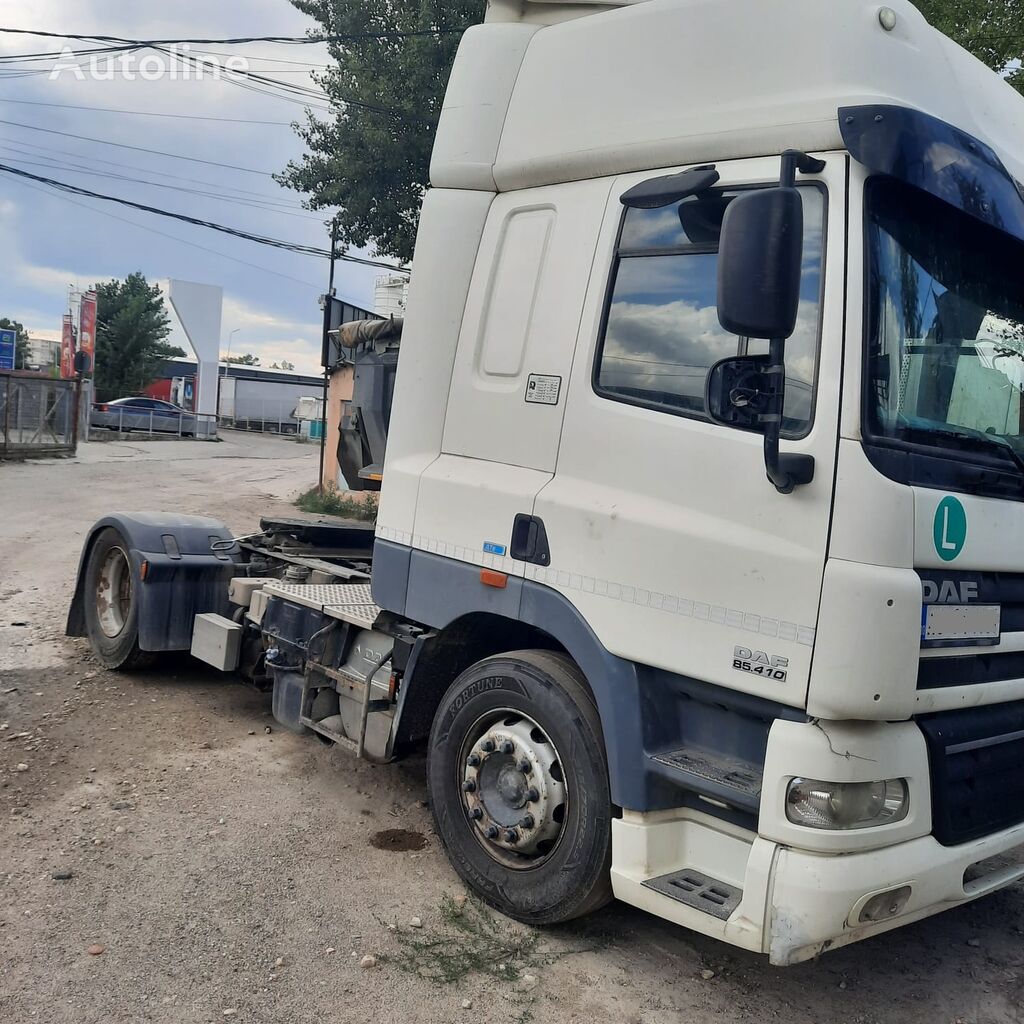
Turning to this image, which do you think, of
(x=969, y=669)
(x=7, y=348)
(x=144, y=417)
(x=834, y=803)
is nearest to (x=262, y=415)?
(x=144, y=417)

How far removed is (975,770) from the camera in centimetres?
322

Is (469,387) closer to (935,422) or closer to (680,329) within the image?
(680,329)

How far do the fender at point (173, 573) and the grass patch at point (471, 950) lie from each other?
3.22 metres

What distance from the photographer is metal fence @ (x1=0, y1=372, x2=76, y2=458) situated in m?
20.6

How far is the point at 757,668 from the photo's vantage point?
121 inches

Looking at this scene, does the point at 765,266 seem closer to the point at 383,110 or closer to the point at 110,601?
the point at 110,601

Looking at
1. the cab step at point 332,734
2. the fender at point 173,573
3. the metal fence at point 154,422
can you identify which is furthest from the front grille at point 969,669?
the metal fence at point 154,422

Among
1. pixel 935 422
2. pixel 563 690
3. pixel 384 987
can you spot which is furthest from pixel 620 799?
pixel 935 422

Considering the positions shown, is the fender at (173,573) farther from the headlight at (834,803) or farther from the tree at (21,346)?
the tree at (21,346)

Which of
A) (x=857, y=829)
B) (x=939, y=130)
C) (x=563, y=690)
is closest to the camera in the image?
(x=857, y=829)

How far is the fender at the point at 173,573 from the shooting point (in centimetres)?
628

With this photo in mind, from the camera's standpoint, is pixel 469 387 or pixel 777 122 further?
pixel 469 387

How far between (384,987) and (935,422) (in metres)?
2.69

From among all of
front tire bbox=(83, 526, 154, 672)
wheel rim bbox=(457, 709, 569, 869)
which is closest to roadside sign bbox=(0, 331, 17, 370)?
front tire bbox=(83, 526, 154, 672)
